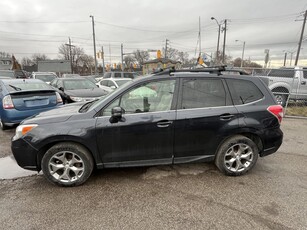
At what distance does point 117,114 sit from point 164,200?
1.38 metres

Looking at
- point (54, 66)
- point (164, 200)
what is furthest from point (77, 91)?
point (54, 66)

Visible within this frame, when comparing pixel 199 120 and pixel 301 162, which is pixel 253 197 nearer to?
pixel 199 120

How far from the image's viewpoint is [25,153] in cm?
277

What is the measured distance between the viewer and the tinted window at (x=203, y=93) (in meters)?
2.98

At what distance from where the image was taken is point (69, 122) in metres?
2.73

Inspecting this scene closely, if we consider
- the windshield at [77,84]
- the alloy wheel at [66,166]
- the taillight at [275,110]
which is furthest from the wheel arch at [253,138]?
the windshield at [77,84]

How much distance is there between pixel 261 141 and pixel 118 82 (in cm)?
868

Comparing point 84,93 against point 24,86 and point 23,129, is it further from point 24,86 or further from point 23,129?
point 23,129

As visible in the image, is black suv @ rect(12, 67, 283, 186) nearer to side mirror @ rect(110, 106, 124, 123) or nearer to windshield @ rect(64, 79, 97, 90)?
side mirror @ rect(110, 106, 124, 123)

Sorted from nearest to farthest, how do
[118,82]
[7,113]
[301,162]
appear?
[301,162] → [7,113] → [118,82]

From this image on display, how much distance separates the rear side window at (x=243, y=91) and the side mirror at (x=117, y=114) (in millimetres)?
1839

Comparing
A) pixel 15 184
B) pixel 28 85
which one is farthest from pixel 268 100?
pixel 28 85

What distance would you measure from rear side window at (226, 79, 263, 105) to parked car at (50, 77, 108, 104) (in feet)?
16.7

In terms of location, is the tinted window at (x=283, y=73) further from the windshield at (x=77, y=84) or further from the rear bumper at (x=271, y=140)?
the windshield at (x=77, y=84)
